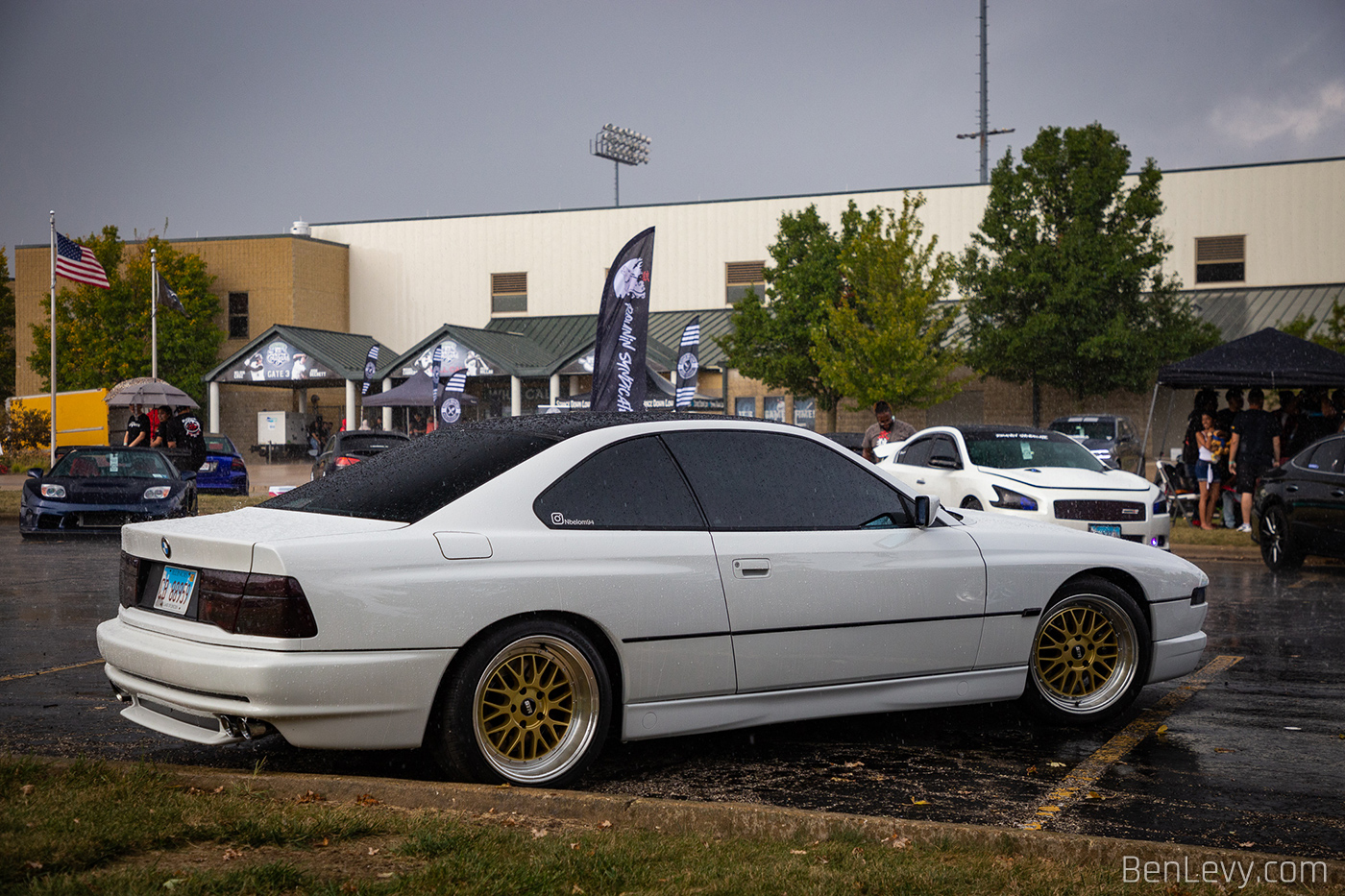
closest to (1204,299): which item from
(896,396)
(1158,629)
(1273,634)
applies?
(896,396)

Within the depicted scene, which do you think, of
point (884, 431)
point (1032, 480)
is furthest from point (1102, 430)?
point (1032, 480)

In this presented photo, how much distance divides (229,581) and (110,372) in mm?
48760

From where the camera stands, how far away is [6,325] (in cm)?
5838

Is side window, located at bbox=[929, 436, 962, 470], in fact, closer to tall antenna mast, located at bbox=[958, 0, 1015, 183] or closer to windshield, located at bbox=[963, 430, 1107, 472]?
windshield, located at bbox=[963, 430, 1107, 472]

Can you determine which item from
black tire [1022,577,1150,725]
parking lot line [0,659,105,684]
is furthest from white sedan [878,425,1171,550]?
parking lot line [0,659,105,684]

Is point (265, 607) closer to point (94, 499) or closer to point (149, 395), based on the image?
point (94, 499)

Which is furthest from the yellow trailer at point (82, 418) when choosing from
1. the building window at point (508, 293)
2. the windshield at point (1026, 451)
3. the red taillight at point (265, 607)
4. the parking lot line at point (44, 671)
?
the red taillight at point (265, 607)

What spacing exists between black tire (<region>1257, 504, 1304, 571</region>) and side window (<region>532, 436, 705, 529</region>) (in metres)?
9.91

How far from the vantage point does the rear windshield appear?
4883 millimetres

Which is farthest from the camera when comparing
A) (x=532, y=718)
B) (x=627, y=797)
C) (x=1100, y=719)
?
(x=1100, y=719)

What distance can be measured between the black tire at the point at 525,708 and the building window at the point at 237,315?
51.1 metres

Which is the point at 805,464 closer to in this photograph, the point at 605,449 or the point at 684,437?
the point at 684,437

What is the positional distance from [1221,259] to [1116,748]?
4456cm

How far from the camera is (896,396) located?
116 ft
